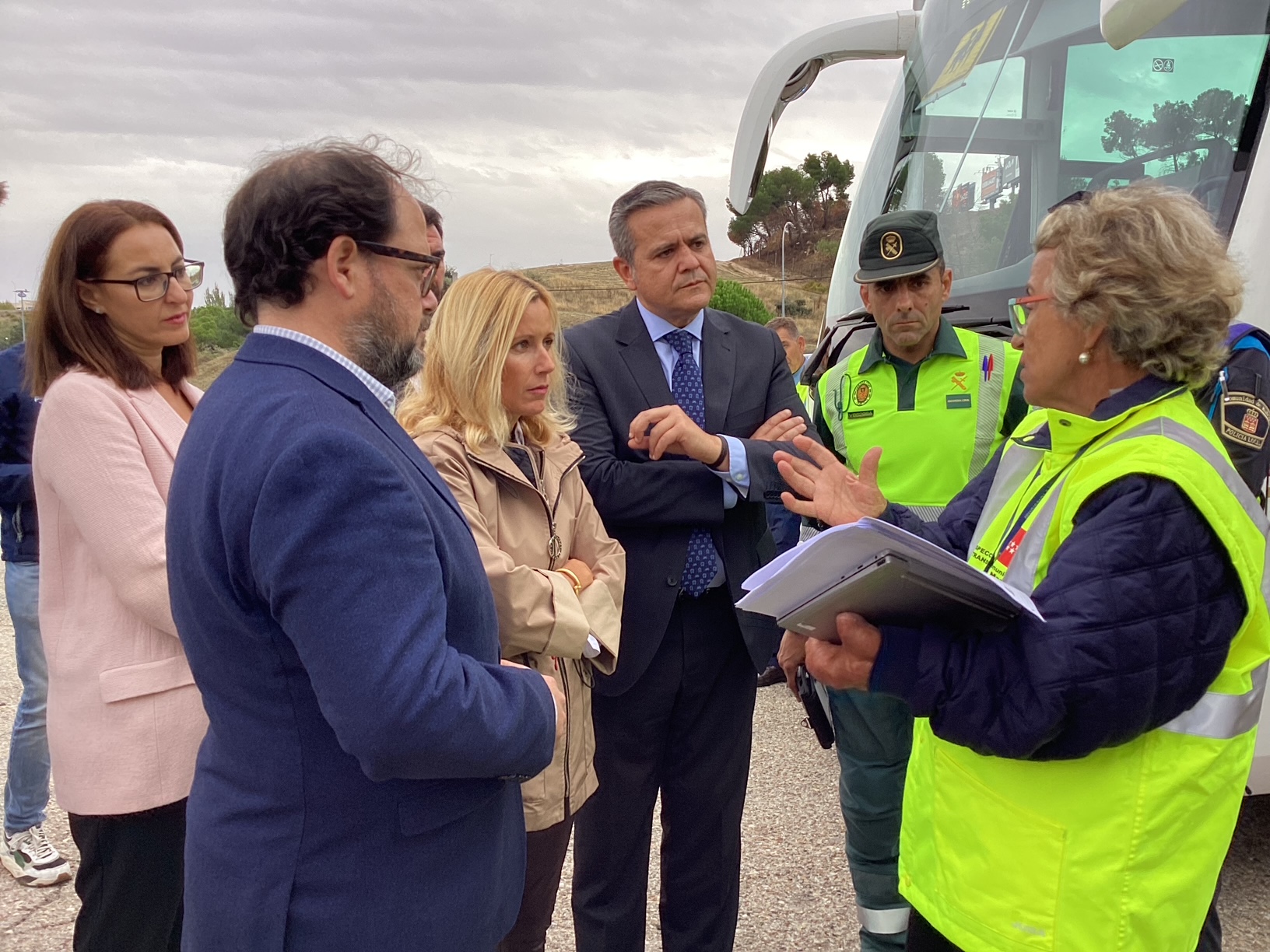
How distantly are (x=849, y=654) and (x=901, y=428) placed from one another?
1.56 meters

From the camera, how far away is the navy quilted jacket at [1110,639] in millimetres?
1466

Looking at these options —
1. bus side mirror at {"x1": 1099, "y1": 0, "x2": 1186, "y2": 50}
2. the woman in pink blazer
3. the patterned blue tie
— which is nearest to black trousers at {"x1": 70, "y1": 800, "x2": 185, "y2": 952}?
the woman in pink blazer

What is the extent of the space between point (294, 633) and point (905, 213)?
98.9 inches

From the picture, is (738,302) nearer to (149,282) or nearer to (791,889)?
(791,889)

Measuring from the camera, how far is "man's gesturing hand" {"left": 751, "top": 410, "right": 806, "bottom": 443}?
2.64m

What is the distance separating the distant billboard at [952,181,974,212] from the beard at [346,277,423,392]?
3226 mm

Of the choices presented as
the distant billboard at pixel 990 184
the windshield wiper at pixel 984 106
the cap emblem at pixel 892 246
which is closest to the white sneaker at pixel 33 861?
the cap emblem at pixel 892 246

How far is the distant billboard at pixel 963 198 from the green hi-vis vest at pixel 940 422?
3.88 feet

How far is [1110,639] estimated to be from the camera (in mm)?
1466

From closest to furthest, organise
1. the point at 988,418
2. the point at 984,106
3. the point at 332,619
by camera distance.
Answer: the point at 332,619 → the point at 988,418 → the point at 984,106

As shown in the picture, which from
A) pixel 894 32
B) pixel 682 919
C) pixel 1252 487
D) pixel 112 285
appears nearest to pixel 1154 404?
pixel 1252 487

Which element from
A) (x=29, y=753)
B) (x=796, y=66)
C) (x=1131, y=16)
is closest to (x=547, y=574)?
(x=1131, y=16)

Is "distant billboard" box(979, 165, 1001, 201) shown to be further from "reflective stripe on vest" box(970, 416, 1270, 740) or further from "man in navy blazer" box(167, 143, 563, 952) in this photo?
"man in navy blazer" box(167, 143, 563, 952)

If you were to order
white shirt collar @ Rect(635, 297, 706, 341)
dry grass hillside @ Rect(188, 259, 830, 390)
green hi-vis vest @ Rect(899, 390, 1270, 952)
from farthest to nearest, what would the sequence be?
1. dry grass hillside @ Rect(188, 259, 830, 390)
2. white shirt collar @ Rect(635, 297, 706, 341)
3. green hi-vis vest @ Rect(899, 390, 1270, 952)
